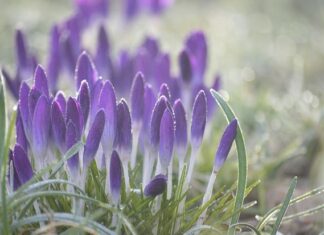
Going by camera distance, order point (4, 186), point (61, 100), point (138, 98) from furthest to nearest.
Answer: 1. point (138, 98)
2. point (61, 100)
3. point (4, 186)

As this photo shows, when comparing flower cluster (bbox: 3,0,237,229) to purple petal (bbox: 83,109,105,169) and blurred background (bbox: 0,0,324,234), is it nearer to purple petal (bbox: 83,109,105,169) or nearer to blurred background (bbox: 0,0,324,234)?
purple petal (bbox: 83,109,105,169)

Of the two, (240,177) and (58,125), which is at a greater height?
(58,125)

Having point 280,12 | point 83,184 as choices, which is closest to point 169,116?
point 83,184

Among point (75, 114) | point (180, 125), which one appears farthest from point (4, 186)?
point (180, 125)

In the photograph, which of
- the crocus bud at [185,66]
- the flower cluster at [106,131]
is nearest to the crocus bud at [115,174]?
the flower cluster at [106,131]

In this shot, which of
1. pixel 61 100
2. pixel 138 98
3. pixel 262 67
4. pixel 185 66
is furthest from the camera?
pixel 262 67

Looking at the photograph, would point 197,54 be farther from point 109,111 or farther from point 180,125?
point 109,111

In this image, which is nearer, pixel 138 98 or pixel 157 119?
pixel 157 119

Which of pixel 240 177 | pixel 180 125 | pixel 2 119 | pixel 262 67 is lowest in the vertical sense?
pixel 262 67

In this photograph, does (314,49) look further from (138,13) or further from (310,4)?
(310,4)
